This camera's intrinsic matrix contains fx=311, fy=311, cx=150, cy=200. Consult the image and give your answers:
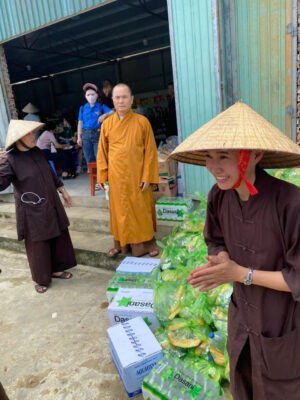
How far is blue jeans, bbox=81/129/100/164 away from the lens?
5.23 metres

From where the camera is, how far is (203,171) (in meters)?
4.29

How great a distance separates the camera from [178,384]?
1.85 meters

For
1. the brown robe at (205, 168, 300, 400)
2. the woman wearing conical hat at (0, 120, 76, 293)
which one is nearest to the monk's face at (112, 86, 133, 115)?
the woman wearing conical hat at (0, 120, 76, 293)

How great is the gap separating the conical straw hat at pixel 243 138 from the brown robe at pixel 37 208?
247 centimetres

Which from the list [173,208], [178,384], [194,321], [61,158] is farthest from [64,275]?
[61,158]

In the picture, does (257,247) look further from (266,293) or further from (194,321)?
(194,321)

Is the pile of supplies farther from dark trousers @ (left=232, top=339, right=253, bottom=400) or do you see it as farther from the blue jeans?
the blue jeans

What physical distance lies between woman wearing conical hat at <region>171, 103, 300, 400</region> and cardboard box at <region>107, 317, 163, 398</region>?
93 cm

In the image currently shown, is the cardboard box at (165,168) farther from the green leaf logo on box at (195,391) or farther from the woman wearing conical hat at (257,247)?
the woman wearing conical hat at (257,247)

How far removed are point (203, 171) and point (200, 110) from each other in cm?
82

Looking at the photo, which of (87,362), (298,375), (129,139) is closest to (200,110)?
(129,139)

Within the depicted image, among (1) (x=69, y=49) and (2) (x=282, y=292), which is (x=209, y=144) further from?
(1) (x=69, y=49)

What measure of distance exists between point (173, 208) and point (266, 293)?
9.79 feet

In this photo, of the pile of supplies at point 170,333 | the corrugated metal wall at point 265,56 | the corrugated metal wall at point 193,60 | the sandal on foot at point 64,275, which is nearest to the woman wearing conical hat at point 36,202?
the sandal on foot at point 64,275
